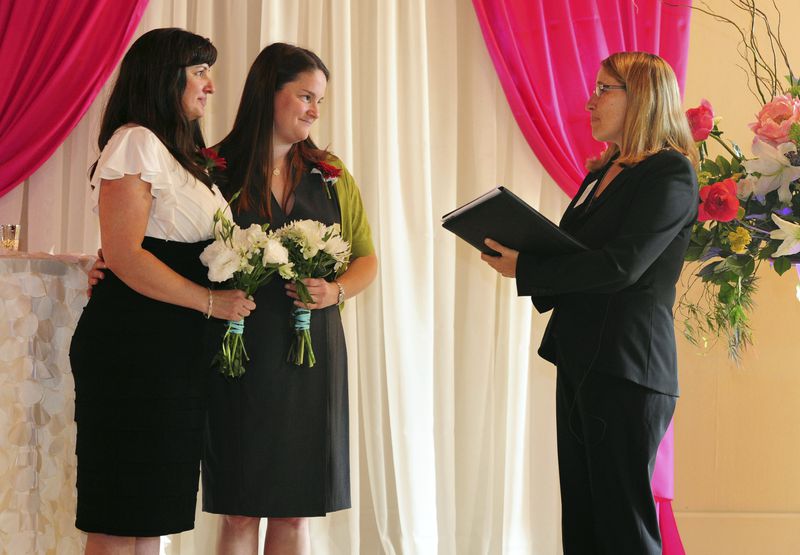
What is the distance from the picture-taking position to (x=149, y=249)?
2266 mm

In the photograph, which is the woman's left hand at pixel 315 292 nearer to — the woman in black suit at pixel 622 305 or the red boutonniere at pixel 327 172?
the red boutonniere at pixel 327 172

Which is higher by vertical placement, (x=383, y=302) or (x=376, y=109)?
(x=376, y=109)

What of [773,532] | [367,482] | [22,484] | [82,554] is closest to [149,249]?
[22,484]

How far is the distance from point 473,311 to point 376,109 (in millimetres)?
1030

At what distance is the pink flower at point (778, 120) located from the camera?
7.64ft

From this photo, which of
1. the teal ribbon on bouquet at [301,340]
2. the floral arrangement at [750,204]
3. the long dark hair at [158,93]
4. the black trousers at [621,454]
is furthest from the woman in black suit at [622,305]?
the long dark hair at [158,93]

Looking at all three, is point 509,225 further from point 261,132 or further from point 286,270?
point 261,132

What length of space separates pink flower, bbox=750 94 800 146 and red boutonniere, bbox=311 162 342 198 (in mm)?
1260

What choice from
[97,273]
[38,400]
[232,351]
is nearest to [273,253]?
[232,351]

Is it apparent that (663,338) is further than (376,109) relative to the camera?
No

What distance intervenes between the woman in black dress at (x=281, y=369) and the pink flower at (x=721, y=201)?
1.06 m

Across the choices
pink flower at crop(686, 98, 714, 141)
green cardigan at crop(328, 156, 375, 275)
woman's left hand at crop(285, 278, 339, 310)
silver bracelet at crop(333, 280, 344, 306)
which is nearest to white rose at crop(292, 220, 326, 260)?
woman's left hand at crop(285, 278, 339, 310)

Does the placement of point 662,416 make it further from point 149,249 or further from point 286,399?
point 149,249

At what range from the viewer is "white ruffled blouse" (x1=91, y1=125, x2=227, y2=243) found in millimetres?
2162
